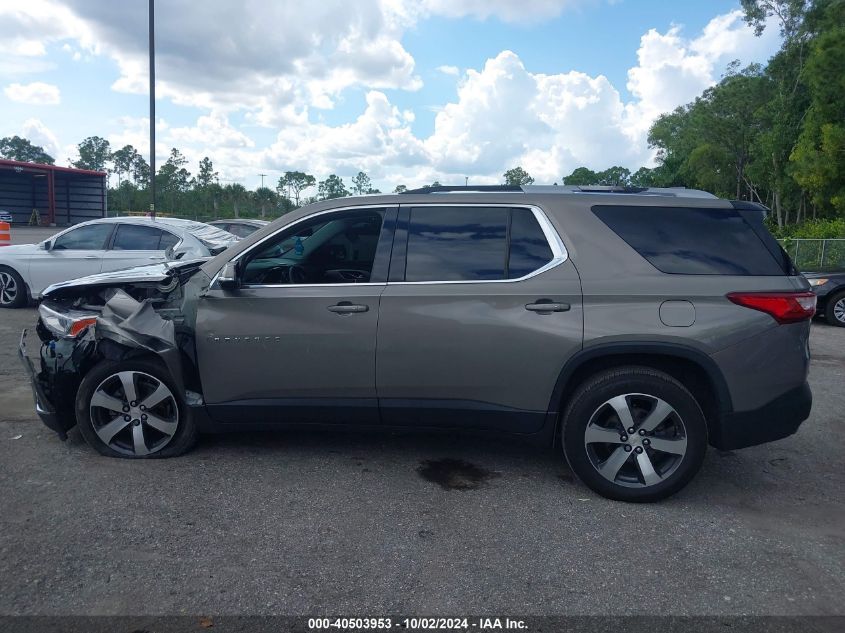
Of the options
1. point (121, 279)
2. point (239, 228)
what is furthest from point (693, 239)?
point (239, 228)

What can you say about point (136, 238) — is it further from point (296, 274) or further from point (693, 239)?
point (693, 239)

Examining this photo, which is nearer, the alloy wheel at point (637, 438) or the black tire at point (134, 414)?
the alloy wheel at point (637, 438)

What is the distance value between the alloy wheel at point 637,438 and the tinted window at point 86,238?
8.88 meters

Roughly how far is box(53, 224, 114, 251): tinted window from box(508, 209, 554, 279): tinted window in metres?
8.26

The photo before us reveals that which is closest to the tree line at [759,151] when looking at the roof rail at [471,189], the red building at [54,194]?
the roof rail at [471,189]

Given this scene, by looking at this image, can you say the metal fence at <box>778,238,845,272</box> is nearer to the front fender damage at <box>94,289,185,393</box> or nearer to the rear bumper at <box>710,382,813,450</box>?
the rear bumper at <box>710,382,813,450</box>

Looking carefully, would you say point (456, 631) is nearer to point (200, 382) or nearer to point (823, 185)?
point (200, 382)

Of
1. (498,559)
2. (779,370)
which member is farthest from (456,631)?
(779,370)

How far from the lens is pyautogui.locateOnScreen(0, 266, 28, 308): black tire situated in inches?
437

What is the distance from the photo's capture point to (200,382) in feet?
14.7

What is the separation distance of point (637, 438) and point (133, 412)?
10.5 feet

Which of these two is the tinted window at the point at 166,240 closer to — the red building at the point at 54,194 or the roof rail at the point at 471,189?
the roof rail at the point at 471,189

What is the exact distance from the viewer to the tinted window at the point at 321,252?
4.52 metres

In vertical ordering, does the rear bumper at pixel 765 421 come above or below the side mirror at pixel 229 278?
below
